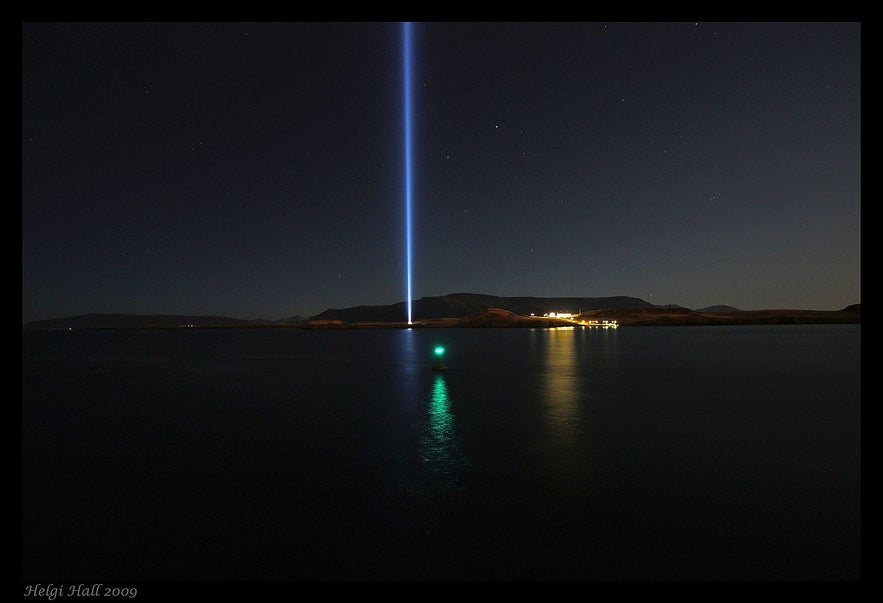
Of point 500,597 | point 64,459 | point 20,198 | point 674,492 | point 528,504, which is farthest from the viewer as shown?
point 64,459

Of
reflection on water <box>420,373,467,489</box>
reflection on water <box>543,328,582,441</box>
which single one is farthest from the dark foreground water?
reflection on water <box>543,328,582,441</box>

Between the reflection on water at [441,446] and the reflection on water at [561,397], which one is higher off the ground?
the reflection on water at [441,446]

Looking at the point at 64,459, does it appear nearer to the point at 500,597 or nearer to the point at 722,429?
the point at 500,597

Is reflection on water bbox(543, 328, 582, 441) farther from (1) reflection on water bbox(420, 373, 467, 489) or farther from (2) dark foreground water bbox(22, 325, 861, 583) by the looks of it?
(1) reflection on water bbox(420, 373, 467, 489)

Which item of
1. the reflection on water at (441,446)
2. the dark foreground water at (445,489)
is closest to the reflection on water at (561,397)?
the dark foreground water at (445,489)

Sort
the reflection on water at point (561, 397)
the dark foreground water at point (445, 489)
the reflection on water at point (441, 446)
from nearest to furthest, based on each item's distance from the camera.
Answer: the dark foreground water at point (445, 489) < the reflection on water at point (441, 446) < the reflection on water at point (561, 397)

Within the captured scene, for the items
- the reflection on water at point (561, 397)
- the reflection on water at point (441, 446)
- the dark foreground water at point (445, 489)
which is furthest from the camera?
the reflection on water at point (561, 397)

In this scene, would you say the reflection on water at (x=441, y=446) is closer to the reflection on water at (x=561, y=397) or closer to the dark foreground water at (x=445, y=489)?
the dark foreground water at (x=445, y=489)
